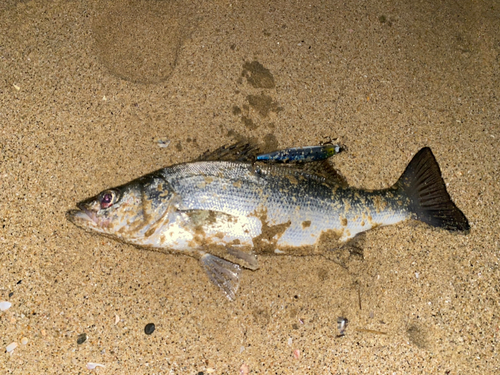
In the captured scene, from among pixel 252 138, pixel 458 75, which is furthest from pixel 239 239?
pixel 458 75

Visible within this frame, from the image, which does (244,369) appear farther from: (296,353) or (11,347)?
(11,347)

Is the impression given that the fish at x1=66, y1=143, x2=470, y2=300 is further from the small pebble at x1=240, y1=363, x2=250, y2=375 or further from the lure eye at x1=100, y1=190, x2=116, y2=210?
the small pebble at x1=240, y1=363, x2=250, y2=375

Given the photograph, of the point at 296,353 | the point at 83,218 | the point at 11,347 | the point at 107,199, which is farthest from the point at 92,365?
the point at 296,353

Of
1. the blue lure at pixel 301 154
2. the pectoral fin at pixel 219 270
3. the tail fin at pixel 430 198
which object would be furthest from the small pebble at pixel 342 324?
the blue lure at pixel 301 154

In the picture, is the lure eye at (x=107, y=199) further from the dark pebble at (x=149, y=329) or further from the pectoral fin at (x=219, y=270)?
the dark pebble at (x=149, y=329)

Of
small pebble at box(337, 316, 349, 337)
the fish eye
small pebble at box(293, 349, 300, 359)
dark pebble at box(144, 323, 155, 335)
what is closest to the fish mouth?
the fish eye

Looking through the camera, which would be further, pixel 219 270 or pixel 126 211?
pixel 219 270
